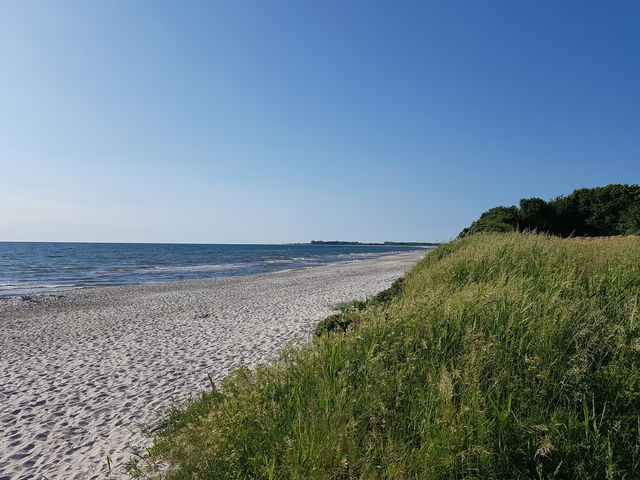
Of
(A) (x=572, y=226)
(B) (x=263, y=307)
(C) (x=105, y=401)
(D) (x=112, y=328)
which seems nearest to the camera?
(C) (x=105, y=401)

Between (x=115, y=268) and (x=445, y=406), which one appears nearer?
(x=445, y=406)

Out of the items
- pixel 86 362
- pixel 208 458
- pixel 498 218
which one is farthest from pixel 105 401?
pixel 498 218

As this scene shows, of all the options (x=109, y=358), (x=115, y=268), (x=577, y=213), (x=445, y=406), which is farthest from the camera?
(x=115, y=268)

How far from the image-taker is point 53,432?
583cm

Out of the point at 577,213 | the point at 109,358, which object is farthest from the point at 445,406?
the point at 577,213

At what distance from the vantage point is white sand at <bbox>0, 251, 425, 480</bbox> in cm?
538

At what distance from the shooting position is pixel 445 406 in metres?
3.05

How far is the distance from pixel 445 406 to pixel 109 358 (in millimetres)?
9473

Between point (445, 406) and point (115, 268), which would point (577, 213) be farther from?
point (115, 268)

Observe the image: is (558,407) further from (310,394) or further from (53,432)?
(53,432)

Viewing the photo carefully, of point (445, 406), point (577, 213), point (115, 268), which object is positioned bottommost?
point (115, 268)

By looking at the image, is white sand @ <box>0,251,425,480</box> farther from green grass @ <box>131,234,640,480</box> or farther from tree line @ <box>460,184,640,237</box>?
tree line @ <box>460,184,640,237</box>

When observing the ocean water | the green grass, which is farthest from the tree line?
the green grass

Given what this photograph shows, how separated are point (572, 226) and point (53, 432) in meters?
45.0
